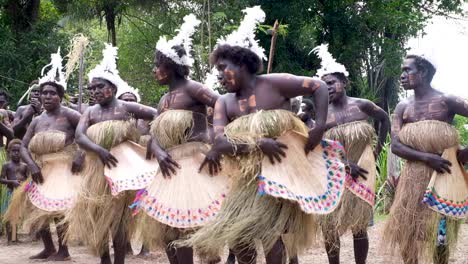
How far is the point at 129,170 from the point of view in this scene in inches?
197

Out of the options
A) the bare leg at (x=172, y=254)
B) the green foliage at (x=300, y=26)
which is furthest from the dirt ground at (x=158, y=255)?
the green foliage at (x=300, y=26)

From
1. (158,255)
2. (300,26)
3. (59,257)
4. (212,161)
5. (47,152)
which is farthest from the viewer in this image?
(300,26)

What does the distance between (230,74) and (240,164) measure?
510mm

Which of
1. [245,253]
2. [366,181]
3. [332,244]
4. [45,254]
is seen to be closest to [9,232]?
[45,254]

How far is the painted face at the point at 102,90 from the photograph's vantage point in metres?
5.33

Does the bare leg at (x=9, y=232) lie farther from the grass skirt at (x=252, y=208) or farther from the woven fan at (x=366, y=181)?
the grass skirt at (x=252, y=208)

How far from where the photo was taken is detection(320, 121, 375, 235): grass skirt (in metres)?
4.97

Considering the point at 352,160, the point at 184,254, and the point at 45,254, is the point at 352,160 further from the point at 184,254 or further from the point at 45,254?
Answer: the point at 45,254

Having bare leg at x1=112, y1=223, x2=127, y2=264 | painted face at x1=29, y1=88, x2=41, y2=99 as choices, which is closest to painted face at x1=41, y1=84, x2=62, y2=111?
bare leg at x1=112, y1=223, x2=127, y2=264

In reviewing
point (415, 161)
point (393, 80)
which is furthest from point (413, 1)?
point (415, 161)

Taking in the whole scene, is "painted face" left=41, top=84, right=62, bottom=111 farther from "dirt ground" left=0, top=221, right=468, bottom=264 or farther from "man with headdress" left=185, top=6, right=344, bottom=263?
"man with headdress" left=185, top=6, right=344, bottom=263

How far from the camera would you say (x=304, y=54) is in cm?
1666

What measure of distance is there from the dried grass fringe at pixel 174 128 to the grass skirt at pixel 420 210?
1432mm

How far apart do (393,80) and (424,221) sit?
14.0 m
